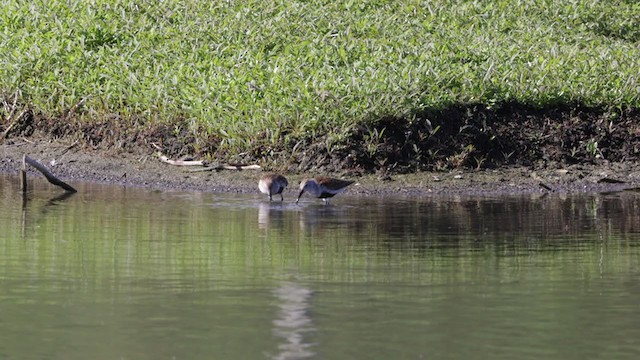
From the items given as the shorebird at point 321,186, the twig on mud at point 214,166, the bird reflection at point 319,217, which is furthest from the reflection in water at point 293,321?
the twig on mud at point 214,166

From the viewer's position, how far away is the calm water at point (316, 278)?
6.45m

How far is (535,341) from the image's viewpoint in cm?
650

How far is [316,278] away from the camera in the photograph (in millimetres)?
8117

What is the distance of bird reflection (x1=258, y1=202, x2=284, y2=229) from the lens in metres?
10.5

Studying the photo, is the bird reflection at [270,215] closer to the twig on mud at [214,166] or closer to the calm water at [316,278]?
the calm water at [316,278]

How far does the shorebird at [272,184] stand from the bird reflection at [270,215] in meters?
0.11

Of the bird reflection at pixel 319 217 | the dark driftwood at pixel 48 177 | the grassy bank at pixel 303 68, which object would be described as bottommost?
the bird reflection at pixel 319 217

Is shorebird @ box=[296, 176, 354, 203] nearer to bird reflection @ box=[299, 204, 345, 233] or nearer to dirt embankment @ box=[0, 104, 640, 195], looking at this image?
bird reflection @ box=[299, 204, 345, 233]

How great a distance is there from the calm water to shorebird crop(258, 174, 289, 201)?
4.8 inches

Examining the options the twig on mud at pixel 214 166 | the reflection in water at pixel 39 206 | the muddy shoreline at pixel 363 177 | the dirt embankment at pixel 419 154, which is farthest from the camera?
the twig on mud at pixel 214 166

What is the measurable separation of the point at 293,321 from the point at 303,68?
7.55 m

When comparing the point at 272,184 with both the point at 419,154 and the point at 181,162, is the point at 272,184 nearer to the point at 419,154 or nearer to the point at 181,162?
the point at 181,162

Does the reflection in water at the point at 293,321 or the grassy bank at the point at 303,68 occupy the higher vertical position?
the grassy bank at the point at 303,68

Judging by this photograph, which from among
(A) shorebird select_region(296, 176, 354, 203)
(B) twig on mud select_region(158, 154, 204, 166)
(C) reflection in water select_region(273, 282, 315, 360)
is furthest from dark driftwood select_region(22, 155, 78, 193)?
(C) reflection in water select_region(273, 282, 315, 360)
